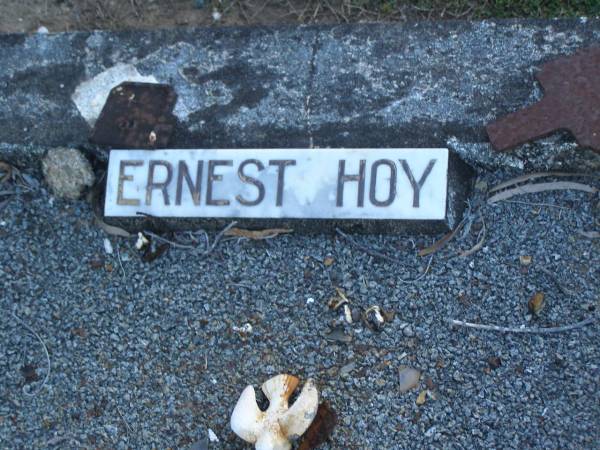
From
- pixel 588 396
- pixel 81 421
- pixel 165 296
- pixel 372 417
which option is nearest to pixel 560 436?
pixel 588 396

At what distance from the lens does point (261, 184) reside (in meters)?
2.64

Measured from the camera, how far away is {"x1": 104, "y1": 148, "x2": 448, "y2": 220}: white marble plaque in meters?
2.55

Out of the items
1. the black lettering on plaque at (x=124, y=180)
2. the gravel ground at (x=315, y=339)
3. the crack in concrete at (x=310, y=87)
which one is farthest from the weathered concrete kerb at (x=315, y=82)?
the gravel ground at (x=315, y=339)

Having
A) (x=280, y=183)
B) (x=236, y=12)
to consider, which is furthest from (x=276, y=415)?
(x=236, y=12)

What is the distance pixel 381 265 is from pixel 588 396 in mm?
717

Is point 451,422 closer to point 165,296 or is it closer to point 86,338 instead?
point 165,296

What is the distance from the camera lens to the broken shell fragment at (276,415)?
7.73 feet

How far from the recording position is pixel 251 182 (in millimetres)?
2646

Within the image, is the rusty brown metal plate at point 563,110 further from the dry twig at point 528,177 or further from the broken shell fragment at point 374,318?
the broken shell fragment at point 374,318

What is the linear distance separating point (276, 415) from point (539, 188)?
1083mm

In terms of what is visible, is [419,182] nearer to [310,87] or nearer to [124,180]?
[310,87]

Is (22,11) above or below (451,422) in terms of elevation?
above

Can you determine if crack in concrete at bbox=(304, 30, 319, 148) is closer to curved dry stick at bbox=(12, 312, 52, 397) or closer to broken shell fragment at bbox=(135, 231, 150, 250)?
broken shell fragment at bbox=(135, 231, 150, 250)

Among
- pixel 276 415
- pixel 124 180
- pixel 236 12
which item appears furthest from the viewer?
pixel 236 12
